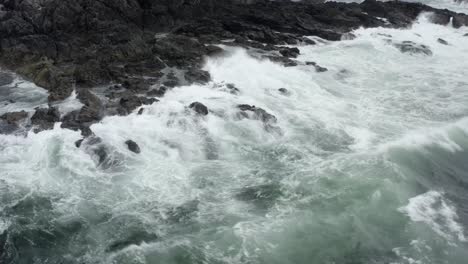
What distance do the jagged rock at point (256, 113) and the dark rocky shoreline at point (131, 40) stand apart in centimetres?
177

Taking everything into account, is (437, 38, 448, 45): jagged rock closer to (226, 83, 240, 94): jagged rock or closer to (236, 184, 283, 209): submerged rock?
(226, 83, 240, 94): jagged rock

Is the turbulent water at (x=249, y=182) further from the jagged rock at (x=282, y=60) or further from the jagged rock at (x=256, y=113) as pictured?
the jagged rock at (x=282, y=60)

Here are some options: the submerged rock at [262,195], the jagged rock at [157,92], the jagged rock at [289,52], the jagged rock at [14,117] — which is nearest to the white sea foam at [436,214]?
the submerged rock at [262,195]

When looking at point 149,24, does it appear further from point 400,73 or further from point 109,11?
point 400,73

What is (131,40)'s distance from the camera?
26828mm

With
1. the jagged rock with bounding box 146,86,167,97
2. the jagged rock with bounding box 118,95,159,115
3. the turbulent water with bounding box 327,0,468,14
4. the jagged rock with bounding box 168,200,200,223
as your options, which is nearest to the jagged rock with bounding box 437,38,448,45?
the turbulent water with bounding box 327,0,468,14

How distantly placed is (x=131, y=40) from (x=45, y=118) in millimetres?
9311

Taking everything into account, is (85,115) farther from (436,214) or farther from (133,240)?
(436,214)

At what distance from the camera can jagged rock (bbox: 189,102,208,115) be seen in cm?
2006

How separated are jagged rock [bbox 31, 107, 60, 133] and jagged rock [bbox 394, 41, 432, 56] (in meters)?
23.8

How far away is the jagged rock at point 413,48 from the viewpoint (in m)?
31.6

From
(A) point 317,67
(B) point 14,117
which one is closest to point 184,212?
(B) point 14,117

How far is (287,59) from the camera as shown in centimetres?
2789

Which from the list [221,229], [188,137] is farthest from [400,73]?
[221,229]
